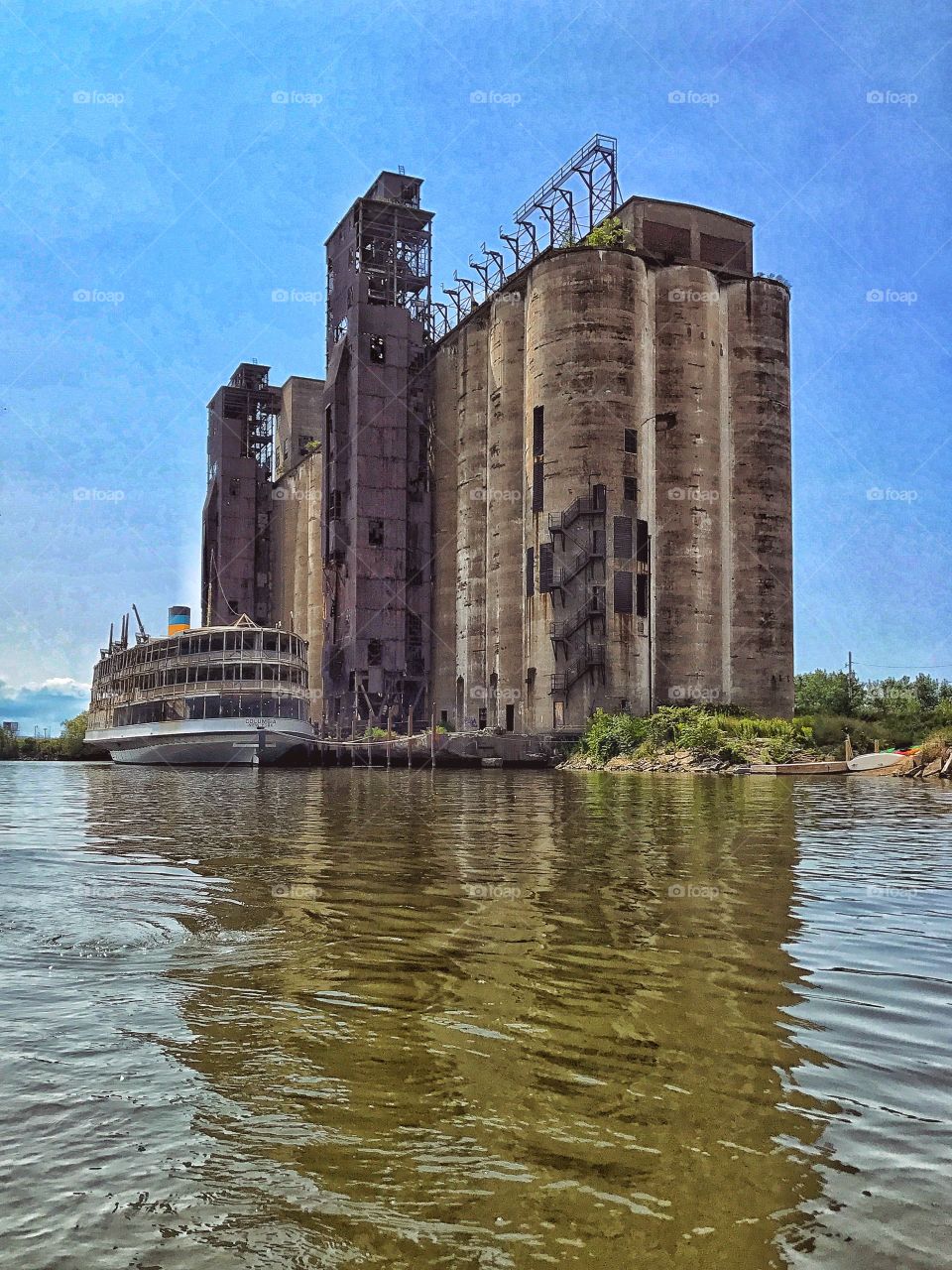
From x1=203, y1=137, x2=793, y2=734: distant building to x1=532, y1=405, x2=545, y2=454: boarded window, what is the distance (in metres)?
0.19

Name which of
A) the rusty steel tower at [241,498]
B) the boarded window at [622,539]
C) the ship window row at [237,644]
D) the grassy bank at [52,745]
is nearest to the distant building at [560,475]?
the boarded window at [622,539]

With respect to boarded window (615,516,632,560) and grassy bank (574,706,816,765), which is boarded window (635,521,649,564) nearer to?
boarded window (615,516,632,560)

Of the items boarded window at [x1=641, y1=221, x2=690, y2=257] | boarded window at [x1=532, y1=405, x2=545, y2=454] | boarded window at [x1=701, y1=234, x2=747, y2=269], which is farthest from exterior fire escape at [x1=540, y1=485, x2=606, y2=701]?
boarded window at [x1=701, y1=234, x2=747, y2=269]

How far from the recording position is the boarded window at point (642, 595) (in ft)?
199

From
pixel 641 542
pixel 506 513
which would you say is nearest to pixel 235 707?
pixel 506 513

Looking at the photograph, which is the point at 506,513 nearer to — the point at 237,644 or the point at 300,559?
the point at 237,644

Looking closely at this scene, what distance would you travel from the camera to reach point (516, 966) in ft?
25.3

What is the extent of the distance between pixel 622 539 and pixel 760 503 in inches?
493

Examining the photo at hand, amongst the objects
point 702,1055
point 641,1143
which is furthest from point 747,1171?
point 702,1055

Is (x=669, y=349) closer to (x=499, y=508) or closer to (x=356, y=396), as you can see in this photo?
(x=499, y=508)

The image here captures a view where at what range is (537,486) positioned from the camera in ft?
207

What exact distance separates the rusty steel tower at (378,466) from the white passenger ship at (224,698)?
33.2 feet

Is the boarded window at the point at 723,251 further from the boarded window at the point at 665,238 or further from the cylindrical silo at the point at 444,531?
the cylindrical silo at the point at 444,531

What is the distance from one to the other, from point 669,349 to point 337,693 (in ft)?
123
